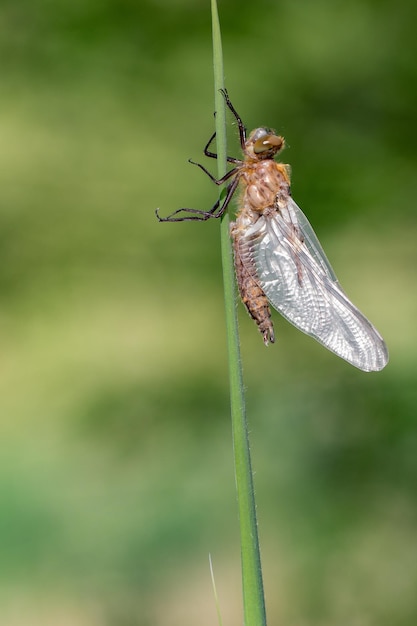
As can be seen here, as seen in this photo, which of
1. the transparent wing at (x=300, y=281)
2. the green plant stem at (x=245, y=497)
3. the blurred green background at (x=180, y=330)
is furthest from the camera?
the blurred green background at (x=180, y=330)

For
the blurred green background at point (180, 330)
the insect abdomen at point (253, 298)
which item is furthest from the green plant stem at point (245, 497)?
the blurred green background at point (180, 330)

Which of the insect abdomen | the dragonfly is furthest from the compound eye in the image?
the insect abdomen

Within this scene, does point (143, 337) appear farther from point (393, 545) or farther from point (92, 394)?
point (393, 545)

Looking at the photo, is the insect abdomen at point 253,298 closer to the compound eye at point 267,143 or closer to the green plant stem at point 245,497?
the compound eye at point 267,143

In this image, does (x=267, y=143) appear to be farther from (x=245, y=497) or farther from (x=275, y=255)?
(x=245, y=497)

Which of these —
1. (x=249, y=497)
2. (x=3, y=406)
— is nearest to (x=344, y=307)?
(x=249, y=497)

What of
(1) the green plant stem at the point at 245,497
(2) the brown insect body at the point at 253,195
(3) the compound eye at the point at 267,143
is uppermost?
(3) the compound eye at the point at 267,143

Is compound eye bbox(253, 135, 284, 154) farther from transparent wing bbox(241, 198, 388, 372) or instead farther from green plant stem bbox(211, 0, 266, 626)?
green plant stem bbox(211, 0, 266, 626)
